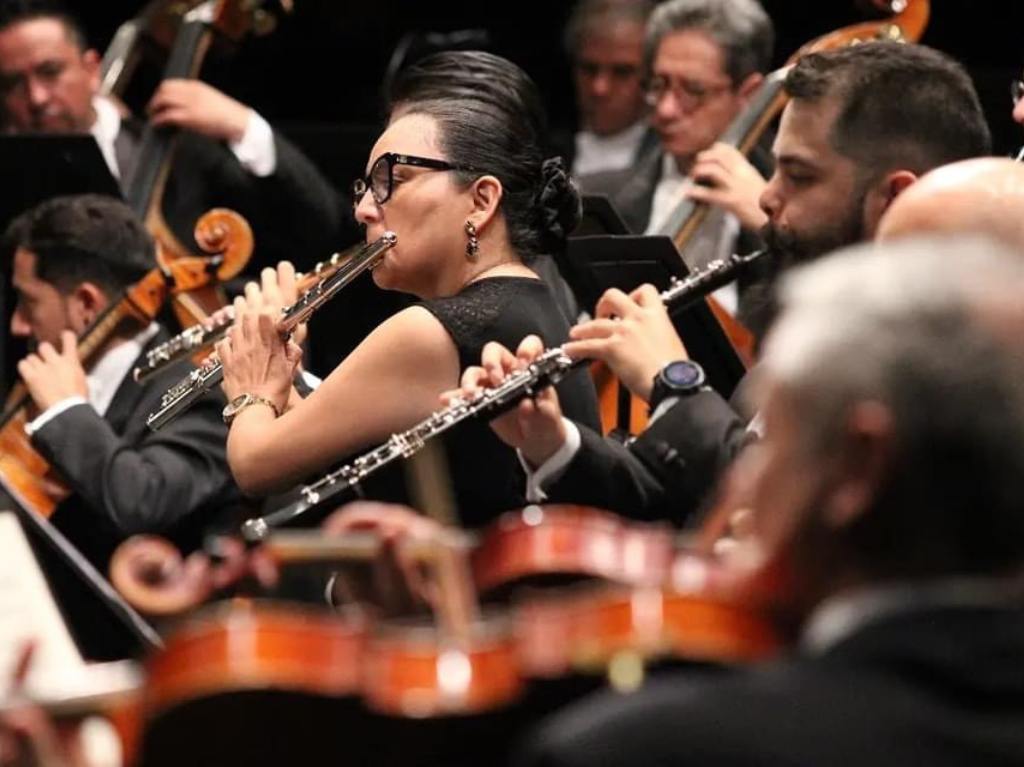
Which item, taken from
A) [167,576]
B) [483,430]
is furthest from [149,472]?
[167,576]

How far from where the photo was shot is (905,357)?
1.50m

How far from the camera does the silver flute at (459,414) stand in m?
2.73

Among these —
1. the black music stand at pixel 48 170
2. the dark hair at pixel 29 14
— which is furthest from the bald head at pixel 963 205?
the dark hair at pixel 29 14

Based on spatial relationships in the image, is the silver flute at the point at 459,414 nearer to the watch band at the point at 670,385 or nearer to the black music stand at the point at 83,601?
the watch band at the point at 670,385

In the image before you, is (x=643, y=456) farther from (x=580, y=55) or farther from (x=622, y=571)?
(x=580, y=55)

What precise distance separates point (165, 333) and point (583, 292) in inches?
34.2

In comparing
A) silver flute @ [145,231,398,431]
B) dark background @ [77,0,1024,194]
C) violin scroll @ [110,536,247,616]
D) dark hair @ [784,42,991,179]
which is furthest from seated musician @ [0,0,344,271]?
violin scroll @ [110,536,247,616]

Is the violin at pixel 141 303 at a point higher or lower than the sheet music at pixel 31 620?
lower

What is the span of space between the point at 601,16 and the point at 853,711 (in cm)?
406

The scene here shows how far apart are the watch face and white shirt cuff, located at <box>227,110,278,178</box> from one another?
2.29 m

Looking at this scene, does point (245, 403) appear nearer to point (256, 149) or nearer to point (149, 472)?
point (149, 472)

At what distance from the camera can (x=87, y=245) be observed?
431cm

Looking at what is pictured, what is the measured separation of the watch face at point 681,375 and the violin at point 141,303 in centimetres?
148

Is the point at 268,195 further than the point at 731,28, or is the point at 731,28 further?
the point at 268,195
